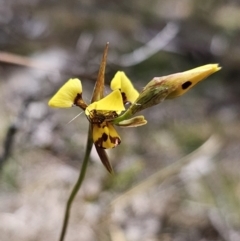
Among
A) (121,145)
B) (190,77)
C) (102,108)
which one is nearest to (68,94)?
(102,108)

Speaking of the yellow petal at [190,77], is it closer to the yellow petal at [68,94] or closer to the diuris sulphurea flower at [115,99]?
the diuris sulphurea flower at [115,99]

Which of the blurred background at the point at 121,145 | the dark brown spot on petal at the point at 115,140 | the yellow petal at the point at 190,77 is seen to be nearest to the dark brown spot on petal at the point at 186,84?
the yellow petal at the point at 190,77

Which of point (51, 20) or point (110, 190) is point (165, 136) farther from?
point (51, 20)

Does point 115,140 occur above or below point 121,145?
below

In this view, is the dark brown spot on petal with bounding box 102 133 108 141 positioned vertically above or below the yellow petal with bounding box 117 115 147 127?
below

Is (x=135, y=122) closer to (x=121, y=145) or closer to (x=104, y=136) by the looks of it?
(x=104, y=136)

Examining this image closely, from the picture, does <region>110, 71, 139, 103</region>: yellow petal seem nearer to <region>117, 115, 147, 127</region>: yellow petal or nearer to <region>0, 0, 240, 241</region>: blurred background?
<region>117, 115, 147, 127</region>: yellow petal

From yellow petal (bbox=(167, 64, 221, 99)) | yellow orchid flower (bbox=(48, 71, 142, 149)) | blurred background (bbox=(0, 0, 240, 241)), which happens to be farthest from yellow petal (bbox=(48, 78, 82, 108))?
blurred background (bbox=(0, 0, 240, 241))
